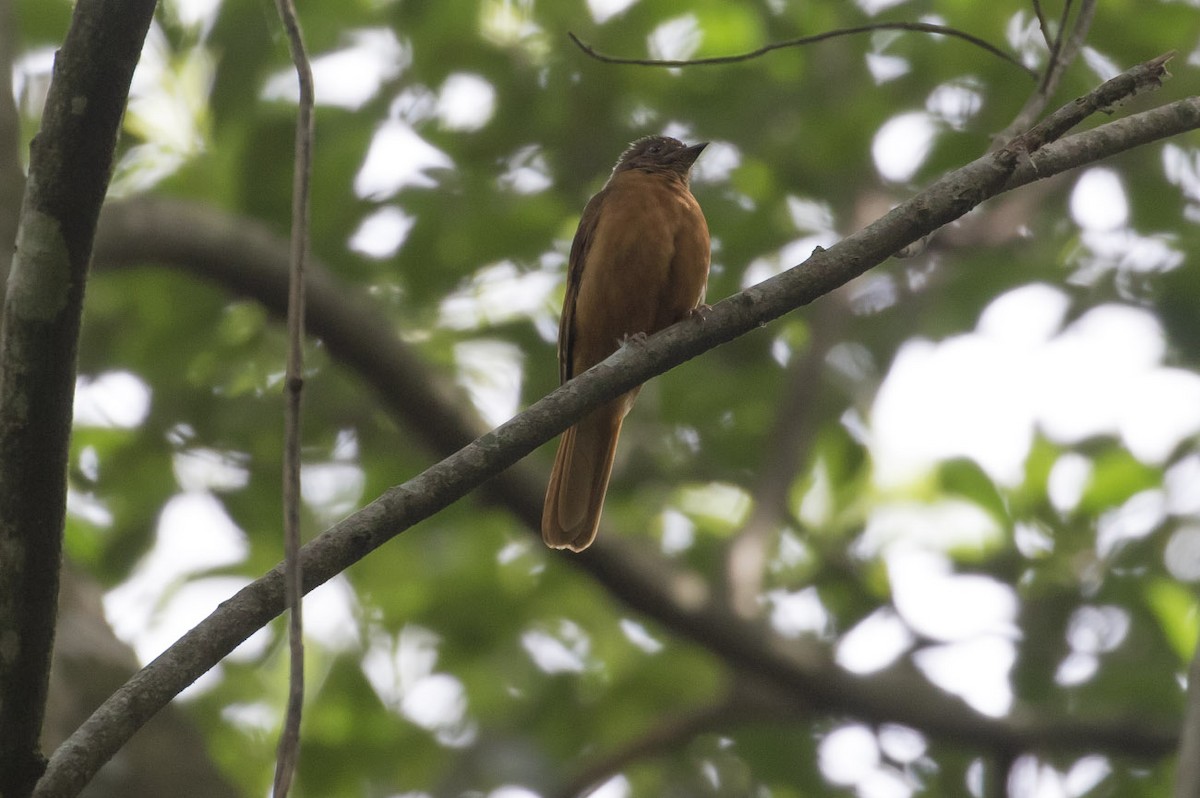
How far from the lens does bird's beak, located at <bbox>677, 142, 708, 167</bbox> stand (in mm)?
5750

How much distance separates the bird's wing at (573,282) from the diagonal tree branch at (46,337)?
305cm

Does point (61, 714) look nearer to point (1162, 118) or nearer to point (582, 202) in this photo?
point (582, 202)

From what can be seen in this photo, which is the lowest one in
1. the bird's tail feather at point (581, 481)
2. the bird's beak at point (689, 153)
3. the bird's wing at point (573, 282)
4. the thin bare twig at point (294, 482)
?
the thin bare twig at point (294, 482)

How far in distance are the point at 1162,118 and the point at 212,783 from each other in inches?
146

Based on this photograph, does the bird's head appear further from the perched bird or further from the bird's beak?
the perched bird

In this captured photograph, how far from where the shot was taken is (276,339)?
→ 20.7 feet

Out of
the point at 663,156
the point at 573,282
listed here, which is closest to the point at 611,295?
the point at 573,282

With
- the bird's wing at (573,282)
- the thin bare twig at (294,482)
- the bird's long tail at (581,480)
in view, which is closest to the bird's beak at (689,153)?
the bird's wing at (573,282)

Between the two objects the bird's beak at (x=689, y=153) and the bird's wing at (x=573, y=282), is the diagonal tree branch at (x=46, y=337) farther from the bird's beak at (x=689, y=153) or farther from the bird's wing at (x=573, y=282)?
the bird's beak at (x=689, y=153)

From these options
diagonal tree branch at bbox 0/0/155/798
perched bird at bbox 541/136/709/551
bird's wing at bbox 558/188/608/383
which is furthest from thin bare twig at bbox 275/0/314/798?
bird's wing at bbox 558/188/608/383

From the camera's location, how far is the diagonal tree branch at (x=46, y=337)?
89.5 inches

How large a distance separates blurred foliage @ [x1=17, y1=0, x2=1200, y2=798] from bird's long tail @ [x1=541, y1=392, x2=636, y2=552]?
77 centimetres

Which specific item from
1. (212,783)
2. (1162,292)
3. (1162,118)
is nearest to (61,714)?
(212,783)

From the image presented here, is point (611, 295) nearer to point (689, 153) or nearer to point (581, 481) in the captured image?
point (581, 481)
